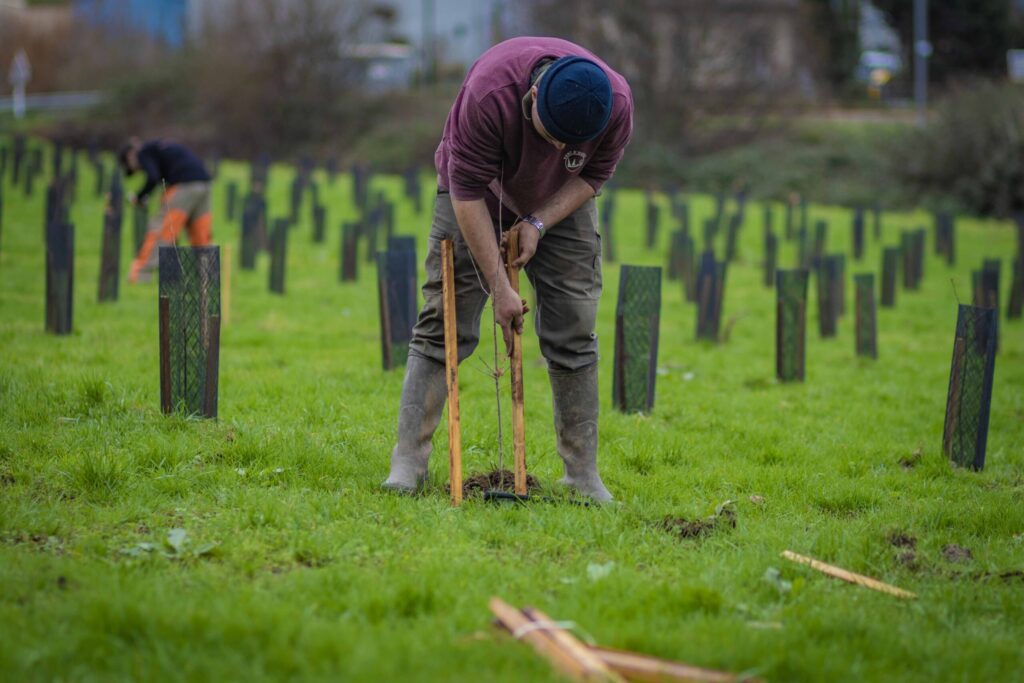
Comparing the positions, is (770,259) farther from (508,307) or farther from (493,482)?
(508,307)

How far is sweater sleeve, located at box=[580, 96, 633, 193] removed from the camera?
4.10 metres

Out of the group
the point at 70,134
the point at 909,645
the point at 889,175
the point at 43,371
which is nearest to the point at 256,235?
the point at 43,371

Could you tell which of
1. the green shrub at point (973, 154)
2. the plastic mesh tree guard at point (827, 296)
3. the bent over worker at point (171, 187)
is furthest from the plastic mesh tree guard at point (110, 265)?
the green shrub at point (973, 154)

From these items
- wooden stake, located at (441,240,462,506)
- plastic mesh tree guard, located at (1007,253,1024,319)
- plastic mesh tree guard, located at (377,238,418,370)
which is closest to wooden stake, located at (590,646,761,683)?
wooden stake, located at (441,240,462,506)

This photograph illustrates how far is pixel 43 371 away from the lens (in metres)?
6.23

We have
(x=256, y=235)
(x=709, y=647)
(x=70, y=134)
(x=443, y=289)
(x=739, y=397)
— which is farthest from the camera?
(x=70, y=134)

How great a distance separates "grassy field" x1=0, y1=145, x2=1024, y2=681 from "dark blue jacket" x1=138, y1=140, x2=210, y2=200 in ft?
12.2

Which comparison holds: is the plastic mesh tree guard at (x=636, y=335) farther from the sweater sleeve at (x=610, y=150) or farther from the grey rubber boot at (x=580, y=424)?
the sweater sleeve at (x=610, y=150)

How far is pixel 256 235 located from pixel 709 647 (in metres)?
9.75

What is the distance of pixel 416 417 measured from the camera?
4441 mm

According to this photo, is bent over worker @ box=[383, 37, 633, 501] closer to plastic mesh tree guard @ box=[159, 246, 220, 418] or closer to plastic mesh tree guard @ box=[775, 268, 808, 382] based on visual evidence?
plastic mesh tree guard @ box=[159, 246, 220, 418]

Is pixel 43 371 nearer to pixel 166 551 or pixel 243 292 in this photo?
pixel 166 551

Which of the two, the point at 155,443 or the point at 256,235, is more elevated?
the point at 256,235

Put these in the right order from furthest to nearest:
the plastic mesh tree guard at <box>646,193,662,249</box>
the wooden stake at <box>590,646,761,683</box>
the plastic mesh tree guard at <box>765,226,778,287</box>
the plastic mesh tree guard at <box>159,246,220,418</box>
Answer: the plastic mesh tree guard at <box>646,193,662,249</box> → the plastic mesh tree guard at <box>765,226,778,287</box> → the plastic mesh tree guard at <box>159,246,220,418</box> → the wooden stake at <box>590,646,761,683</box>
